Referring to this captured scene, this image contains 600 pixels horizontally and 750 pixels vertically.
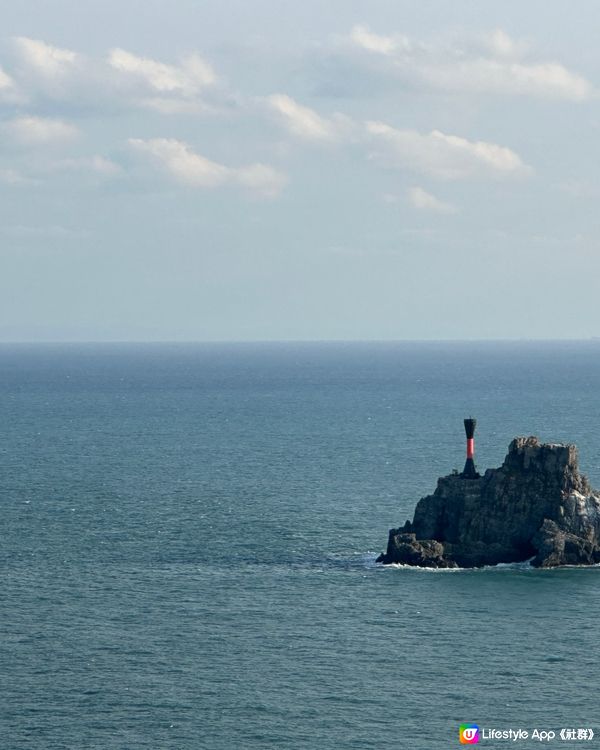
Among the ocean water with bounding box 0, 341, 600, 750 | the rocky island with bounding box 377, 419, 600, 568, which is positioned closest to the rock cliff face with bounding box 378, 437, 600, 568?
the rocky island with bounding box 377, 419, 600, 568

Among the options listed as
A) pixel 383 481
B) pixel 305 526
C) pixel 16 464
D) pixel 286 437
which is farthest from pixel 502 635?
pixel 286 437

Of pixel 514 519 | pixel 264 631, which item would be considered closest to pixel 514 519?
pixel 514 519

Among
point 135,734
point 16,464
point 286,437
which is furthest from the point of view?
point 286,437

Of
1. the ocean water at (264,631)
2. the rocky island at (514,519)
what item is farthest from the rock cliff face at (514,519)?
the ocean water at (264,631)

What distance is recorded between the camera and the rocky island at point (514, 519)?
97625 mm

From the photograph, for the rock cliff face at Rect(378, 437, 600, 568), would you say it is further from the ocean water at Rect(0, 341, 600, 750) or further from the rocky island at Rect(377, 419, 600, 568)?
the ocean water at Rect(0, 341, 600, 750)

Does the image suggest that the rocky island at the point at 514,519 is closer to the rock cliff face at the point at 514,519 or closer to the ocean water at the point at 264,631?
the rock cliff face at the point at 514,519

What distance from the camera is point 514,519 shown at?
99688 mm

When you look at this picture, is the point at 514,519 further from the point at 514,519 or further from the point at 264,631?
the point at 264,631

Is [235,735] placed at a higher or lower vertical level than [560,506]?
lower

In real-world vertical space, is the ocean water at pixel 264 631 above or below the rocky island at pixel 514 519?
below

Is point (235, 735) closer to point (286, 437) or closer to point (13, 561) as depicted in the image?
point (13, 561)

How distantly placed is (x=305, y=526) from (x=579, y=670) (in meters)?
45.3

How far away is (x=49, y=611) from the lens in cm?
8425
